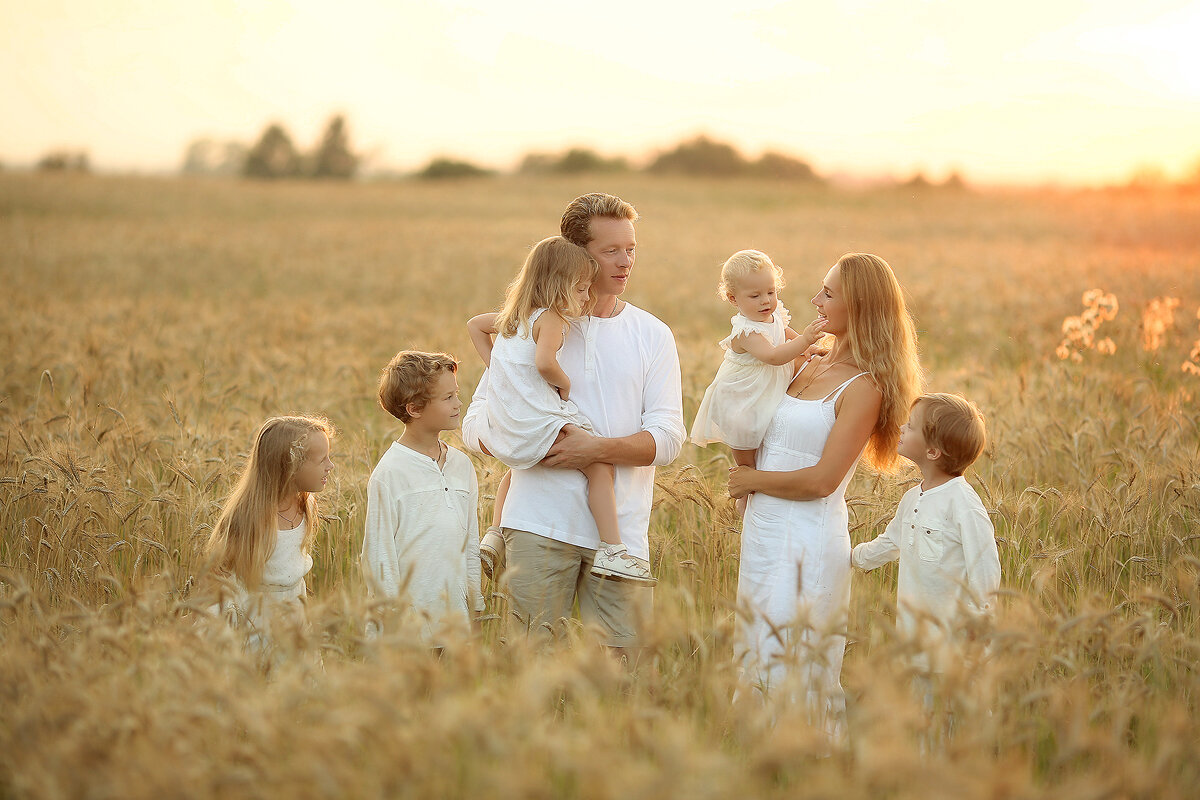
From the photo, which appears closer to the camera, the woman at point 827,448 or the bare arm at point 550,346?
the woman at point 827,448

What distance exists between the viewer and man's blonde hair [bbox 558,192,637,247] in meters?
3.78

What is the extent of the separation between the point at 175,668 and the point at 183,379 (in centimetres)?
575

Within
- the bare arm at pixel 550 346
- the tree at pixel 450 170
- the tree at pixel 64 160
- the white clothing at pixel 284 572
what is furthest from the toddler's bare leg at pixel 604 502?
the tree at pixel 64 160

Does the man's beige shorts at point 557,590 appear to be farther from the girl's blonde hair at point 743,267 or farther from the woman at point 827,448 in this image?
the girl's blonde hair at point 743,267

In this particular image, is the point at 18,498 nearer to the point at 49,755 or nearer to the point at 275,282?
the point at 49,755

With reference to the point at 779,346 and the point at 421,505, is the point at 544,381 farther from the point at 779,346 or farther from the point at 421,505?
the point at 779,346

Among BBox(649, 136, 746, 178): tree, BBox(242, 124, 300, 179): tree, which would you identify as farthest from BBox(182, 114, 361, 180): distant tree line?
BBox(649, 136, 746, 178): tree

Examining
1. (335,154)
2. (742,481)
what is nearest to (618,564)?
(742,481)

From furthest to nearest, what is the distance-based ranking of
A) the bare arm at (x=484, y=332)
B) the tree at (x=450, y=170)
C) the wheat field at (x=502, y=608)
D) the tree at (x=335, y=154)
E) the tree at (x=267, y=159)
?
1. the tree at (x=335, y=154)
2. the tree at (x=267, y=159)
3. the tree at (x=450, y=170)
4. the bare arm at (x=484, y=332)
5. the wheat field at (x=502, y=608)

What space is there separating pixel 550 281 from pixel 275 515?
1451mm

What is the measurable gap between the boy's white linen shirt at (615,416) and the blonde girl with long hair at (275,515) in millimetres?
744

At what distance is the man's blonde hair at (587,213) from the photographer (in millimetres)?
3781

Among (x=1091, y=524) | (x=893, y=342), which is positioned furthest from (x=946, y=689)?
(x=1091, y=524)

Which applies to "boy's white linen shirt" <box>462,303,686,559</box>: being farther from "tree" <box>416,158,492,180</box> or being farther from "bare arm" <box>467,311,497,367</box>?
"tree" <box>416,158,492,180</box>
